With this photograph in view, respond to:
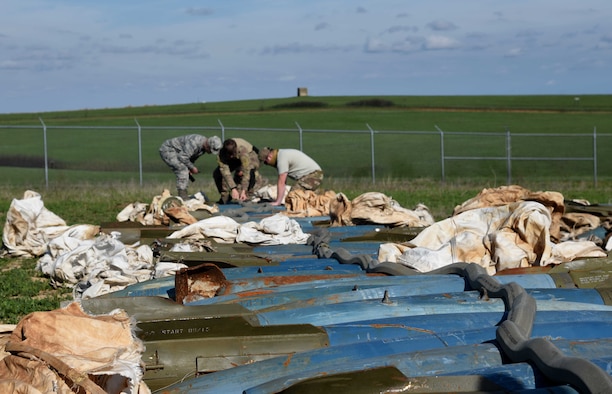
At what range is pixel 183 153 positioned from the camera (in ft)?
56.1

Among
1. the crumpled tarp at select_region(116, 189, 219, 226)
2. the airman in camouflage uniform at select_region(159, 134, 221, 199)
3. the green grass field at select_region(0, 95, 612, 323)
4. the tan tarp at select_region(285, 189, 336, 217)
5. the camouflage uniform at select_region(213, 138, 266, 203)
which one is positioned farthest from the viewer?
the green grass field at select_region(0, 95, 612, 323)

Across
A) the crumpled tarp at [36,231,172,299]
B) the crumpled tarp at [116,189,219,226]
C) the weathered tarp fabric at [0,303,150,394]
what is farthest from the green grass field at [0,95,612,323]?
the weathered tarp fabric at [0,303,150,394]

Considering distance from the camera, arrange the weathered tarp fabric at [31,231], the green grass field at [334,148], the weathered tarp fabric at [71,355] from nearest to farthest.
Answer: the weathered tarp fabric at [71,355]
the weathered tarp fabric at [31,231]
the green grass field at [334,148]

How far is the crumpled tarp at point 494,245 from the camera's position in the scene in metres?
7.55

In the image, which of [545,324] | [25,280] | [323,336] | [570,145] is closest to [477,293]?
[545,324]

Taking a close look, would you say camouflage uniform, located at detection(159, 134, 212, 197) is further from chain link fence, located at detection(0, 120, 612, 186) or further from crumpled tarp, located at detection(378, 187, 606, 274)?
chain link fence, located at detection(0, 120, 612, 186)

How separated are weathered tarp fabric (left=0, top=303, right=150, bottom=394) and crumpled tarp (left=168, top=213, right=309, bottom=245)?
610 centimetres

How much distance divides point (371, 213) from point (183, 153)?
632cm

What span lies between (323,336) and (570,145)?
47660mm

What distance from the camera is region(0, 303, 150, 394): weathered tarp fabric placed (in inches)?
145

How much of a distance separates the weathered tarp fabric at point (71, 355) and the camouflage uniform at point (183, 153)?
1271 centimetres

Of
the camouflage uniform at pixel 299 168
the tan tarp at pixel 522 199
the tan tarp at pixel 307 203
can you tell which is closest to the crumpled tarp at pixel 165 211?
the tan tarp at pixel 307 203

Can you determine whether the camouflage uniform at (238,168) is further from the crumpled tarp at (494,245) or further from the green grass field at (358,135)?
the green grass field at (358,135)

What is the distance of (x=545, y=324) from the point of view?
4715 mm
